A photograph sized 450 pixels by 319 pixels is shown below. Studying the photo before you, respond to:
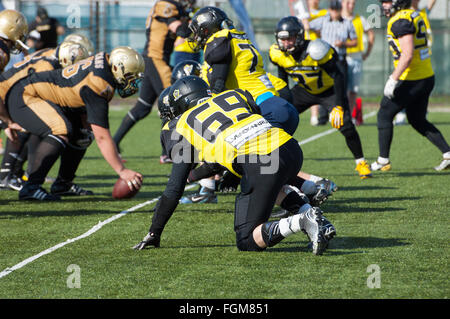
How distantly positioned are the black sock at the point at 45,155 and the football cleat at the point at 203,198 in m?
1.25

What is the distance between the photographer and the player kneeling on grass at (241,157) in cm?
499

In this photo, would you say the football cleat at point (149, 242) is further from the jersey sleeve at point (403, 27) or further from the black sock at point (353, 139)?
the jersey sleeve at point (403, 27)

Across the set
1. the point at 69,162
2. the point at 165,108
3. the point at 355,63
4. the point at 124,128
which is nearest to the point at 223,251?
the point at 165,108

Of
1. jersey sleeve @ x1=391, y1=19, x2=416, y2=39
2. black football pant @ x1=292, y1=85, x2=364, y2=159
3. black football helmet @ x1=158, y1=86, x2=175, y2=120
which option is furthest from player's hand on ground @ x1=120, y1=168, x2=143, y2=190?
jersey sleeve @ x1=391, y1=19, x2=416, y2=39

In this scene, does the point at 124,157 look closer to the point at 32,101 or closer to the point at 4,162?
the point at 4,162

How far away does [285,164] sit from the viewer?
5066 millimetres

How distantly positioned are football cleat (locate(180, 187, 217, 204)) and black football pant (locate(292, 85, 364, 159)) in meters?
1.86

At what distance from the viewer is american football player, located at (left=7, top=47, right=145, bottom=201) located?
267 inches

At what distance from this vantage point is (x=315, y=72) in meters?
8.23

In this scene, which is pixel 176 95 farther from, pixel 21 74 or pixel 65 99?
pixel 21 74

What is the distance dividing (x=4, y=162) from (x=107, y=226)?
2.45m

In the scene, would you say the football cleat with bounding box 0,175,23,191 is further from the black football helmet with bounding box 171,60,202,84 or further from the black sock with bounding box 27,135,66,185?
the black football helmet with bounding box 171,60,202,84

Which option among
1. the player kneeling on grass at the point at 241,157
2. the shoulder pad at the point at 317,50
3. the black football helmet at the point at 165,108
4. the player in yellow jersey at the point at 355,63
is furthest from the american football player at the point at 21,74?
the player in yellow jersey at the point at 355,63

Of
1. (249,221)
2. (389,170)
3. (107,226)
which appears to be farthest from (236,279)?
(389,170)
